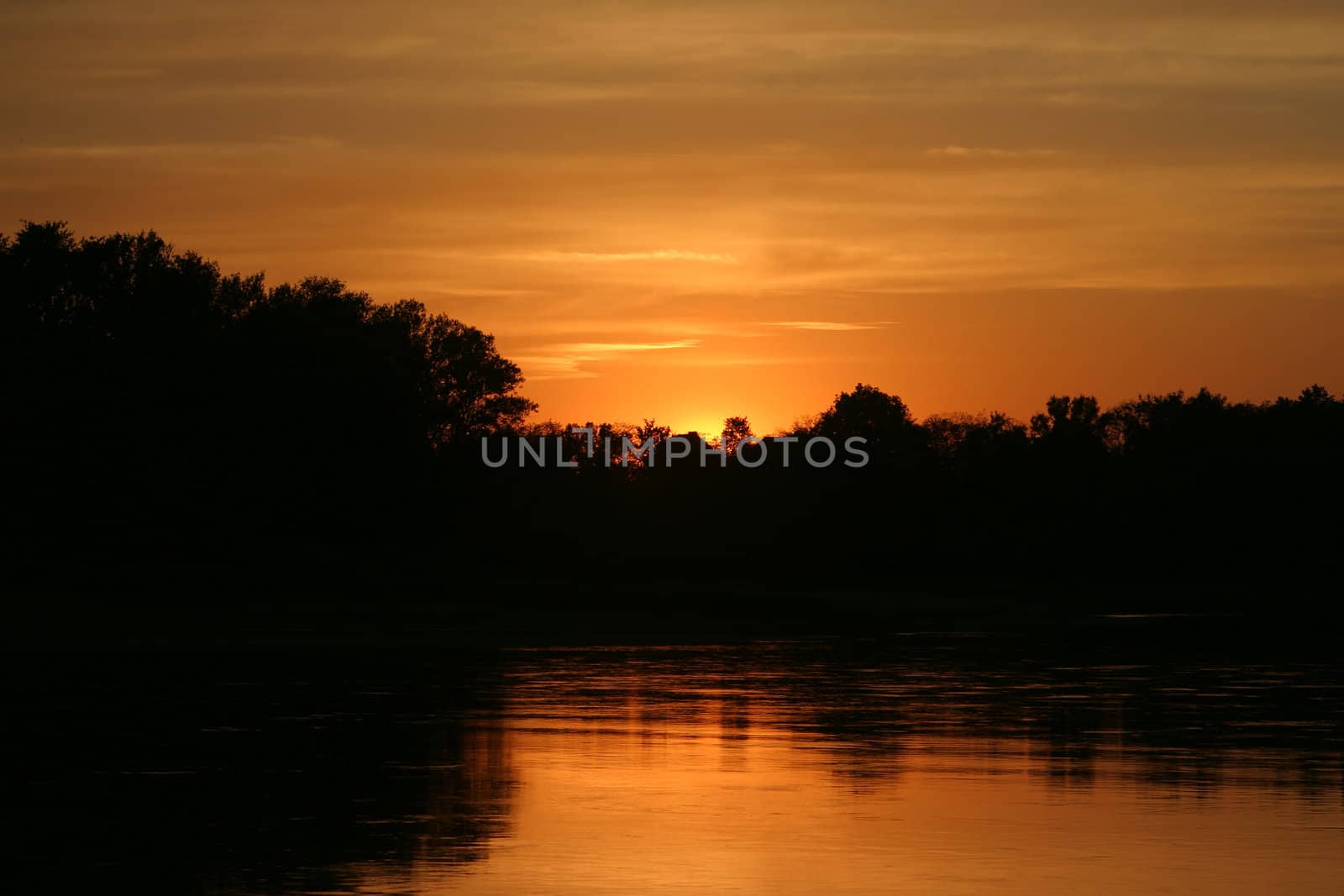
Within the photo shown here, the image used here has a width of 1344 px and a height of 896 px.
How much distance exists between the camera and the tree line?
7856 centimetres

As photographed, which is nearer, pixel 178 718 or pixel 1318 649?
pixel 178 718

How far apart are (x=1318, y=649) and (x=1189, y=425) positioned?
109052 mm

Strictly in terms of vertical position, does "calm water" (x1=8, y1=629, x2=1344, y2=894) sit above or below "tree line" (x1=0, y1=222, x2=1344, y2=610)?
below

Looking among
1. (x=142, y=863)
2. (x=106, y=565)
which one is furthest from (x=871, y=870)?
(x=106, y=565)

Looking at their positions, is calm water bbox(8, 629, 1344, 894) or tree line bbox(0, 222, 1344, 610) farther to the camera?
tree line bbox(0, 222, 1344, 610)

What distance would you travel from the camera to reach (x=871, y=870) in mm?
14328

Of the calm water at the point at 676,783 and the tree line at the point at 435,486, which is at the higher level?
the tree line at the point at 435,486

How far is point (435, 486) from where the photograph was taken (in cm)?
8812

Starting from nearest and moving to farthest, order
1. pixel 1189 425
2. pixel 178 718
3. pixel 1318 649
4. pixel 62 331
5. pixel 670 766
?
pixel 670 766 → pixel 178 718 → pixel 1318 649 → pixel 62 331 → pixel 1189 425

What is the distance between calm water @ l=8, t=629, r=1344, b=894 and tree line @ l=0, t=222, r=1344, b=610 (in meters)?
44.6

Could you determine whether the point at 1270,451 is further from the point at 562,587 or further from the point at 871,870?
the point at 871,870

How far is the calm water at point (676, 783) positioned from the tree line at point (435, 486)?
44.6 meters

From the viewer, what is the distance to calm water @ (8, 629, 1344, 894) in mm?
14273

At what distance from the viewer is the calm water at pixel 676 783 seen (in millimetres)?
14273
